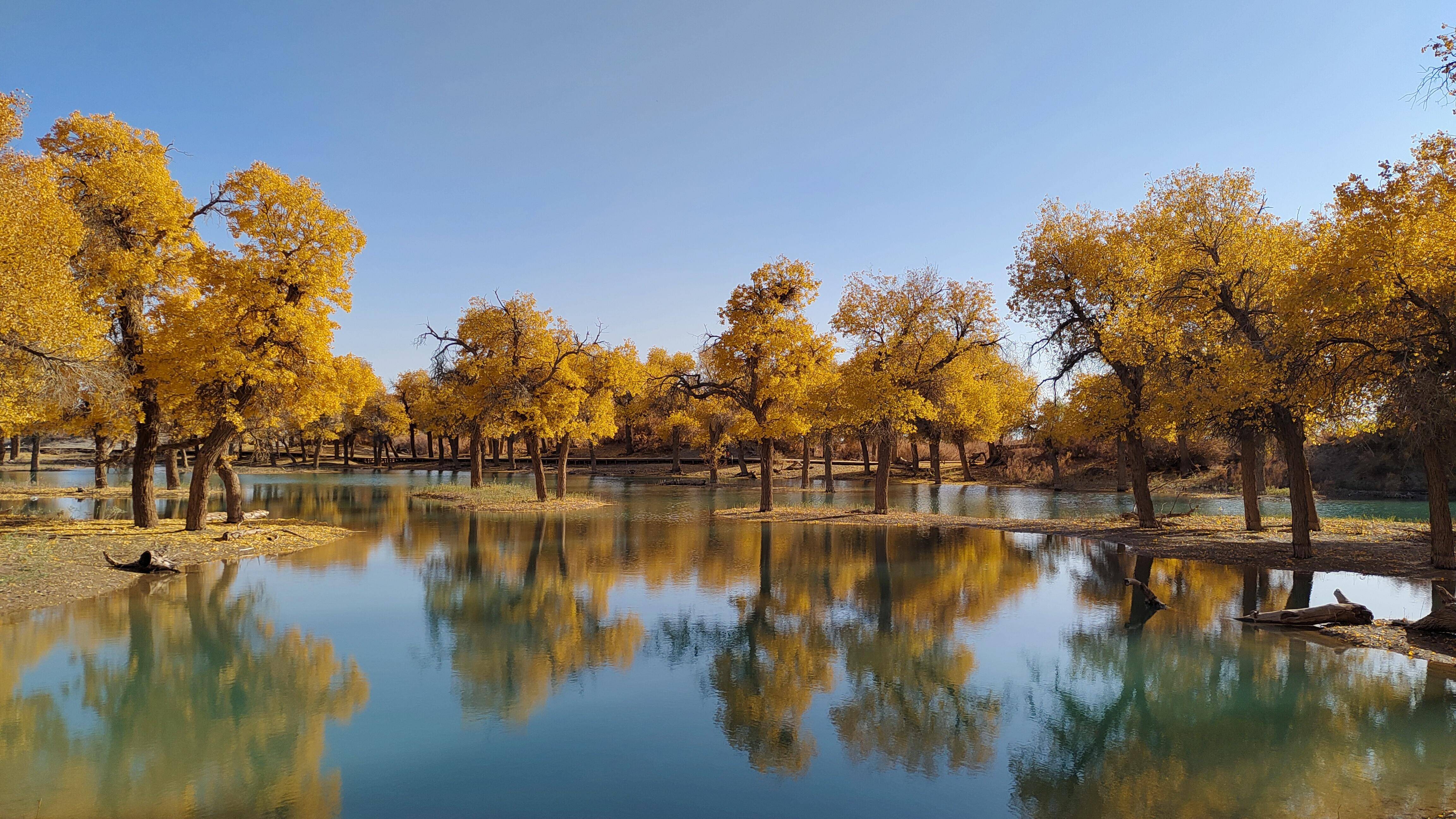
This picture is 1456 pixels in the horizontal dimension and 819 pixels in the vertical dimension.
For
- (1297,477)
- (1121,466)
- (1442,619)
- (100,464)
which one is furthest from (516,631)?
(1121,466)

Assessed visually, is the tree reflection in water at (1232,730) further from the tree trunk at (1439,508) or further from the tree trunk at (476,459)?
the tree trunk at (476,459)

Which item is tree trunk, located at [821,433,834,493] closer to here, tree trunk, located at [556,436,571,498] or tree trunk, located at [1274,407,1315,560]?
tree trunk, located at [556,436,571,498]

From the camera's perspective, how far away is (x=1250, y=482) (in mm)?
24797

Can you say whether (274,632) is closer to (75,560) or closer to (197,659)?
(197,659)

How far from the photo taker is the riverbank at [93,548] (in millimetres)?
15562

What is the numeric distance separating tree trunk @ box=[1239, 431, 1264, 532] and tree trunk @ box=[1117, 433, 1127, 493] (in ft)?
78.4

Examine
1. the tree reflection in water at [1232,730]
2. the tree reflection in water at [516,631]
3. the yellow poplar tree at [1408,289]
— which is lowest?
the tree reflection in water at [1232,730]

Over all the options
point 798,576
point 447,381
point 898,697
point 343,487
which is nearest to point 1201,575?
point 798,576

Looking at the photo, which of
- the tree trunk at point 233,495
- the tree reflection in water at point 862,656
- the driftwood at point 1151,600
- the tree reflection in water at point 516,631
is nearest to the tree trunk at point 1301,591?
the driftwood at point 1151,600

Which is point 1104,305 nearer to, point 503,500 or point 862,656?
point 862,656

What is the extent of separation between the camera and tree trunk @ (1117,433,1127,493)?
48812 mm

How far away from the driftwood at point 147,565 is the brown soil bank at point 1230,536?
1971cm

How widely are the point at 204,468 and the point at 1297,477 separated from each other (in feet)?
102

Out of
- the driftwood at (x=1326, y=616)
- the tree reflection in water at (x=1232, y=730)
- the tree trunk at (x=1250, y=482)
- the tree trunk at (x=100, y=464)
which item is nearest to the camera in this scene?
the tree reflection in water at (x=1232, y=730)
